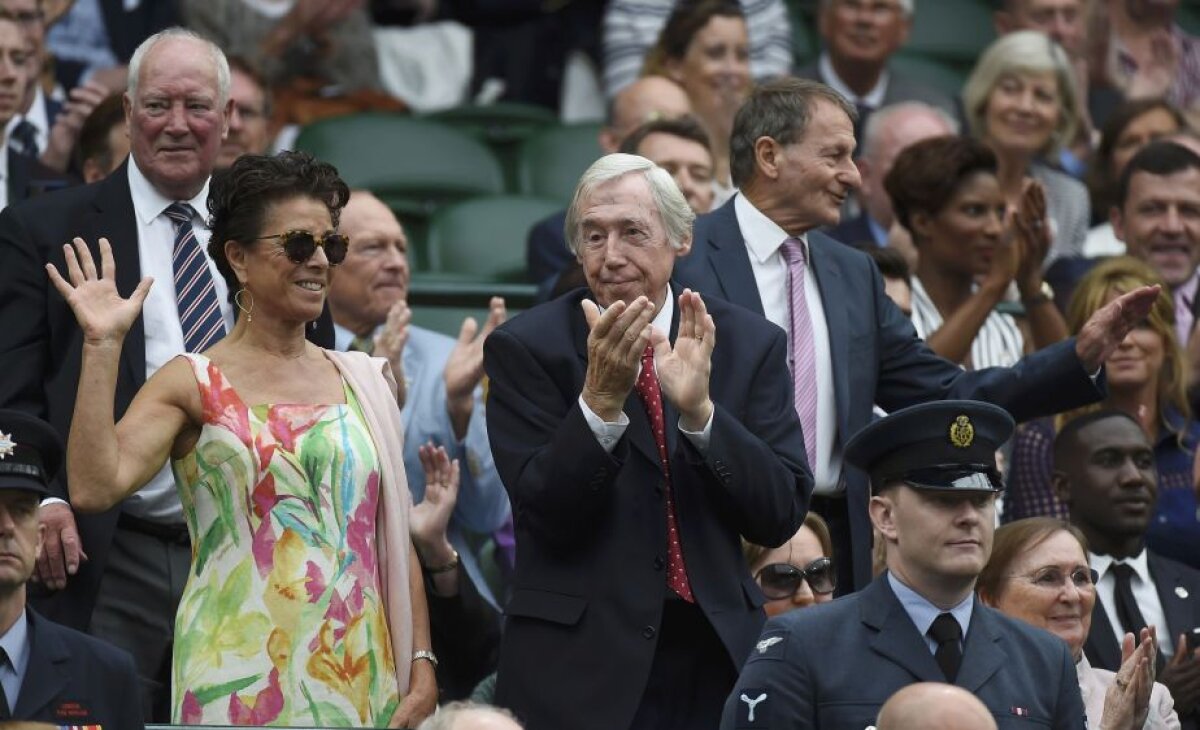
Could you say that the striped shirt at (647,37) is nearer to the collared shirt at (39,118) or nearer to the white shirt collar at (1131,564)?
the collared shirt at (39,118)

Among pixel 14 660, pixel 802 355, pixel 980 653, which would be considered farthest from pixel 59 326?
pixel 980 653

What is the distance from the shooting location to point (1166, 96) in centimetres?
1249

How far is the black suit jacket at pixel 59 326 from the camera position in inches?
240

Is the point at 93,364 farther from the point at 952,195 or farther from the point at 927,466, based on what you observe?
the point at 952,195

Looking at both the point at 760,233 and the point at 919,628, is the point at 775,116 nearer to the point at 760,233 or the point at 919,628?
the point at 760,233

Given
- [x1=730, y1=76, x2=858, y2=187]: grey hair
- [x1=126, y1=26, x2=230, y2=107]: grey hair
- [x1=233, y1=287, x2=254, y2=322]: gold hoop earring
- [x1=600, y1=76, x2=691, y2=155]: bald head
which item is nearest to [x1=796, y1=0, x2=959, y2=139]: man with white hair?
[x1=600, y1=76, x2=691, y2=155]: bald head

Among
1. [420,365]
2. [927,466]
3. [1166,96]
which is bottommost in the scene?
[1166,96]

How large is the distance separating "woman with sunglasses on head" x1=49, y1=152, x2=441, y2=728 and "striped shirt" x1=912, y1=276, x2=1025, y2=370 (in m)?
2.97

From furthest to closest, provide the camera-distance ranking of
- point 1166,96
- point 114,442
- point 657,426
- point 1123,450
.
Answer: point 1166,96, point 1123,450, point 657,426, point 114,442

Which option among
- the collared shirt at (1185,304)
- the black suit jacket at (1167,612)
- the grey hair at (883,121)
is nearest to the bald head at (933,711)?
the black suit jacket at (1167,612)

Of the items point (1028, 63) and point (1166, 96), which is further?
point (1166, 96)

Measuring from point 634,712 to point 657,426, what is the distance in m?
0.67

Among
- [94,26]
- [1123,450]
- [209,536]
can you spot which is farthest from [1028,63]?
[209,536]

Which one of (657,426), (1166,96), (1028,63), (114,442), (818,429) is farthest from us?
(1166,96)
